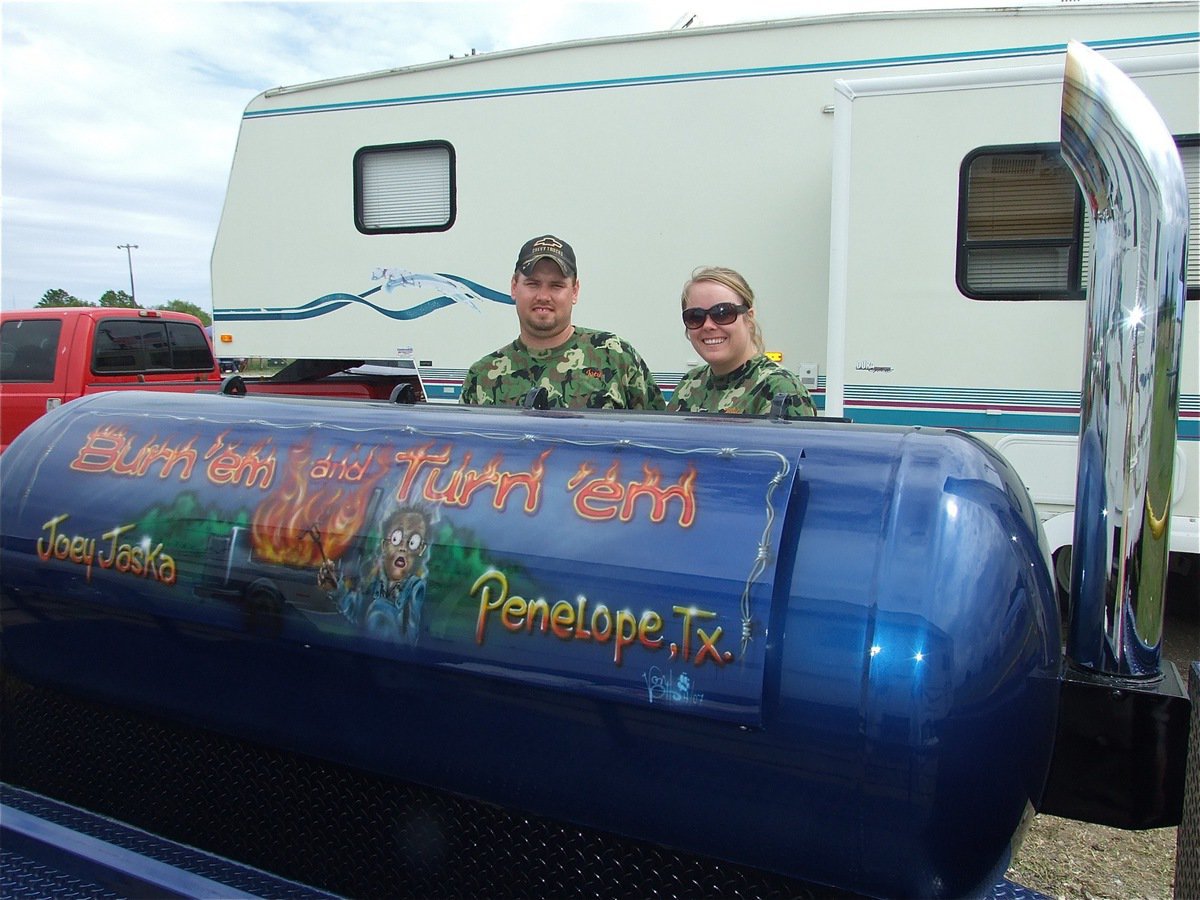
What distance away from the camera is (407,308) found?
5.48 m

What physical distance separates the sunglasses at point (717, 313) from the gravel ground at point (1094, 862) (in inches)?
65.6

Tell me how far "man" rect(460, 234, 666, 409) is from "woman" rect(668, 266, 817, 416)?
0.38 m

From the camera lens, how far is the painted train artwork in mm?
1313

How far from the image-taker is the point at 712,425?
1662mm

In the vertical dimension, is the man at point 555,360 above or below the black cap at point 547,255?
below

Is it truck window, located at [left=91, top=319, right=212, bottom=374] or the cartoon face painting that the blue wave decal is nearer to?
truck window, located at [left=91, top=319, right=212, bottom=374]

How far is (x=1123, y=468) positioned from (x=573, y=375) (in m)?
1.73

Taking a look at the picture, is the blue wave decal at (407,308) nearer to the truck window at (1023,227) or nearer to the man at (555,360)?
the man at (555,360)

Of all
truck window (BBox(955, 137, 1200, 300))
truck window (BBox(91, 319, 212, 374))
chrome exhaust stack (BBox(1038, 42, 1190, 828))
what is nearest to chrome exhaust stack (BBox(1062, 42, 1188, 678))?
chrome exhaust stack (BBox(1038, 42, 1190, 828))

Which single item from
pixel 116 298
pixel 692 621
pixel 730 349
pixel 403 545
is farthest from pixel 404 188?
pixel 116 298

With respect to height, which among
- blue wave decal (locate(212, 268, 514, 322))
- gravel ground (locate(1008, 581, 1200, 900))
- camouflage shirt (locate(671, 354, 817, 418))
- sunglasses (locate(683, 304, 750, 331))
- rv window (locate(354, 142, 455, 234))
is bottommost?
gravel ground (locate(1008, 581, 1200, 900))

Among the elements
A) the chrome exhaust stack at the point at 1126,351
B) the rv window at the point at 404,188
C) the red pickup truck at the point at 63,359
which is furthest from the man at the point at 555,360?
the red pickup truck at the point at 63,359

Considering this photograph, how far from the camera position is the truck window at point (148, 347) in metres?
7.26

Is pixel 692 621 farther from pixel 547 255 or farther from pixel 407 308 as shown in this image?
pixel 407 308
